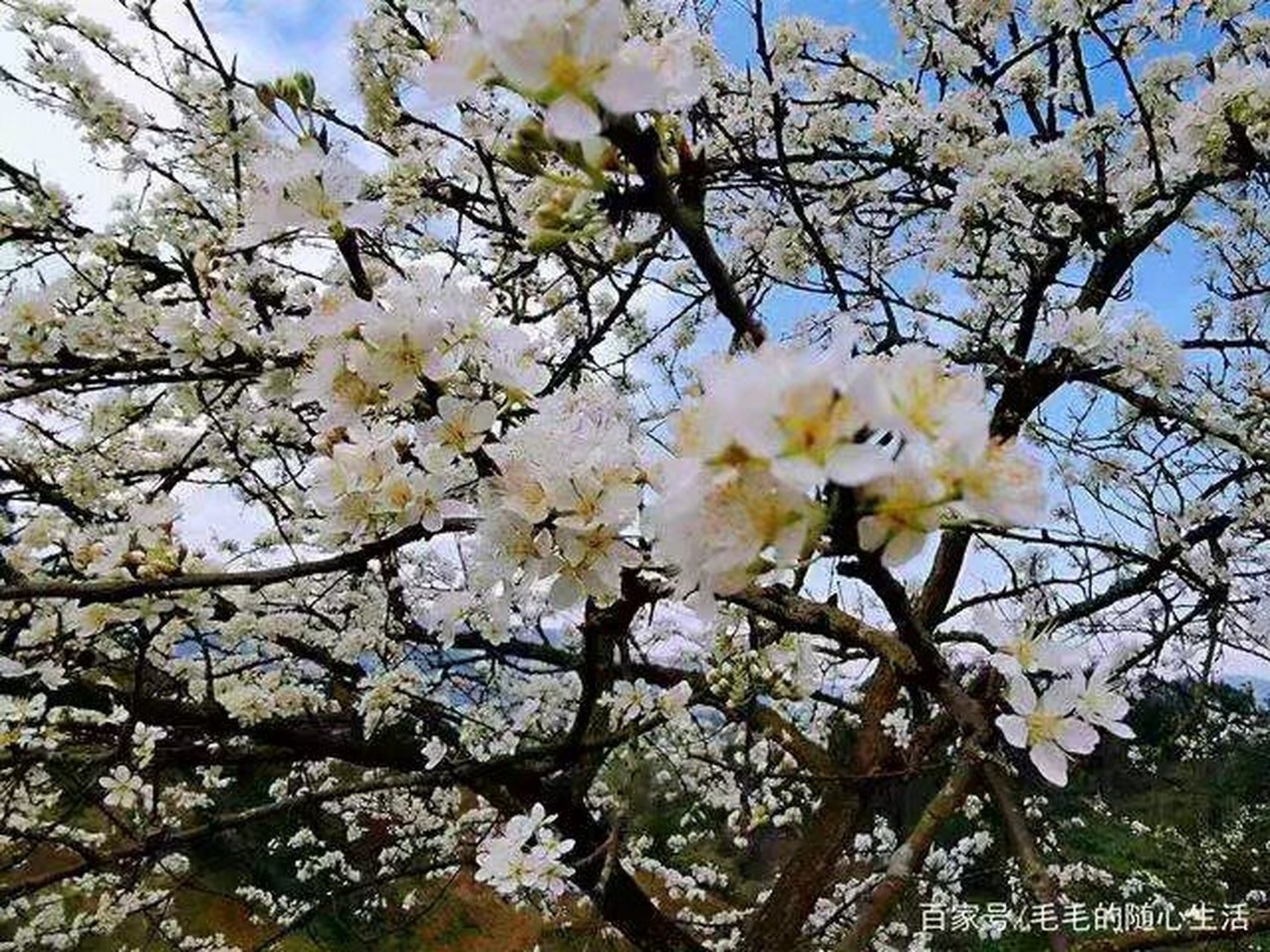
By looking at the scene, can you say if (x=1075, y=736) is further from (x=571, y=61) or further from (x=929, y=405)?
(x=571, y=61)

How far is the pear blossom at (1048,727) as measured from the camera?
112 centimetres

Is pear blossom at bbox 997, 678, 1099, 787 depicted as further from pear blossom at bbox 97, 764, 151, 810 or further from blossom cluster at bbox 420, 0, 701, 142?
pear blossom at bbox 97, 764, 151, 810

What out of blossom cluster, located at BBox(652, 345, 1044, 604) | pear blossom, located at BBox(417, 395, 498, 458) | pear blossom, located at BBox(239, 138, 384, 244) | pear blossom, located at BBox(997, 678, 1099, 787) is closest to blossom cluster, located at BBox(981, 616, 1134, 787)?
pear blossom, located at BBox(997, 678, 1099, 787)

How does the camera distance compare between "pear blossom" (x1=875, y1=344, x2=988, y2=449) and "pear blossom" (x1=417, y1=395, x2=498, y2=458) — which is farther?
"pear blossom" (x1=417, y1=395, x2=498, y2=458)

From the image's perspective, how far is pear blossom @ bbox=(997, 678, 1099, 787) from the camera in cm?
112

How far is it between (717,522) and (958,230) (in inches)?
139

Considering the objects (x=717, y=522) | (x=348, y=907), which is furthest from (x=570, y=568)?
(x=348, y=907)

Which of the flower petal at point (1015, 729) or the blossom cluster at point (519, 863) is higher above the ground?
the flower petal at point (1015, 729)

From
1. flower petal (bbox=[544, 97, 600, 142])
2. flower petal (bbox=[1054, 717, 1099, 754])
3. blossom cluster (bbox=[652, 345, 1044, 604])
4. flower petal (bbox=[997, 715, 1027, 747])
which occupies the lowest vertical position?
blossom cluster (bbox=[652, 345, 1044, 604])

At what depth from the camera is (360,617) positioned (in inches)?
147

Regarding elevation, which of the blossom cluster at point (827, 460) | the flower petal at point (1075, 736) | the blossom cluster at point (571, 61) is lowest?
the blossom cluster at point (827, 460)

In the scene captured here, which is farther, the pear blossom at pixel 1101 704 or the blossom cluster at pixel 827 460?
the pear blossom at pixel 1101 704

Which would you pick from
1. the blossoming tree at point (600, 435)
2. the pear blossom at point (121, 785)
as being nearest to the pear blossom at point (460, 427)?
the blossoming tree at point (600, 435)

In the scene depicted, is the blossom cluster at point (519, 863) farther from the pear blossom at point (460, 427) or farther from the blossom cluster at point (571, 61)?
the blossom cluster at point (571, 61)
